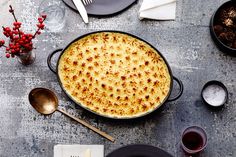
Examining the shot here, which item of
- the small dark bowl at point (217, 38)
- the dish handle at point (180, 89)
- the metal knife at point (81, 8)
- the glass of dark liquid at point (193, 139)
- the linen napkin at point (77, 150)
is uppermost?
the metal knife at point (81, 8)

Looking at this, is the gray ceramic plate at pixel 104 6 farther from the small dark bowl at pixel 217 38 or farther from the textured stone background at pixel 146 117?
the small dark bowl at pixel 217 38

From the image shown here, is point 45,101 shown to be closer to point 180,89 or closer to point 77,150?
point 77,150

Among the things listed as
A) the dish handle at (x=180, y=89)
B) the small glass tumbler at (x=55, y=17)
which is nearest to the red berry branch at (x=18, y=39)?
the small glass tumbler at (x=55, y=17)

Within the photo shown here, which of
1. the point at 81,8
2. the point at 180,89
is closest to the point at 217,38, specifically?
the point at 180,89

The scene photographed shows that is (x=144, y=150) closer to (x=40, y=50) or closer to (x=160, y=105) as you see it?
(x=160, y=105)

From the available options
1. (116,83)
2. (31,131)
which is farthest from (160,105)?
(31,131)

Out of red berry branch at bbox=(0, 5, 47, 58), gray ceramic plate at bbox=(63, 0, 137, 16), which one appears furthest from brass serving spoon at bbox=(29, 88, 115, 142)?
gray ceramic plate at bbox=(63, 0, 137, 16)
